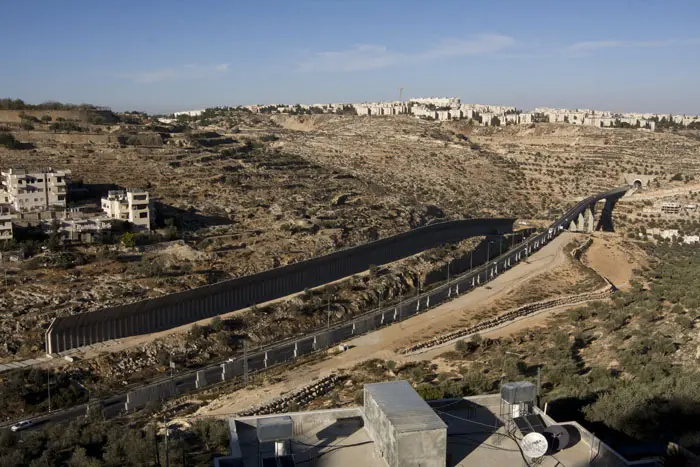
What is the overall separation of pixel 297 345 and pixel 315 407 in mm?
6718

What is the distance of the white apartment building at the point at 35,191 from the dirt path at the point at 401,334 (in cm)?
1827

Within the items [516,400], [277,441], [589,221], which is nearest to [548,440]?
[516,400]

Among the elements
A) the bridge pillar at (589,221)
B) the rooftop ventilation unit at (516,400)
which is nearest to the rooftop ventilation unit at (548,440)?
the rooftop ventilation unit at (516,400)

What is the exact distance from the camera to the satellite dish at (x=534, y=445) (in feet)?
31.1

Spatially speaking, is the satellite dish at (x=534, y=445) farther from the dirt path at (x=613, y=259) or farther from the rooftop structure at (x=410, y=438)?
the dirt path at (x=613, y=259)

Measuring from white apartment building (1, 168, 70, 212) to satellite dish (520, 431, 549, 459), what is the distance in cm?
2993

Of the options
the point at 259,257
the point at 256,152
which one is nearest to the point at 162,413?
the point at 259,257

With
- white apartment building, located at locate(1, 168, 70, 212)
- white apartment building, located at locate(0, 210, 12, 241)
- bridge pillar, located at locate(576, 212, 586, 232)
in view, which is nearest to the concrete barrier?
white apartment building, located at locate(0, 210, 12, 241)

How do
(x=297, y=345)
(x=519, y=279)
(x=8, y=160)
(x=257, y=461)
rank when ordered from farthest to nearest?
(x=8, y=160) < (x=519, y=279) < (x=297, y=345) < (x=257, y=461)

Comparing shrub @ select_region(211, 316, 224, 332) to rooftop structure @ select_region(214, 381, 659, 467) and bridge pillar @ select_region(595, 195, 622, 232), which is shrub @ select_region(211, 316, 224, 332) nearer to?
rooftop structure @ select_region(214, 381, 659, 467)

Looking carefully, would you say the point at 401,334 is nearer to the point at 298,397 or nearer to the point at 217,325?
the point at 217,325

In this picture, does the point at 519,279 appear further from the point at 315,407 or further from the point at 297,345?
the point at 315,407

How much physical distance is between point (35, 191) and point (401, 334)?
66.0ft

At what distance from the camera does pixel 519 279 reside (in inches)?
1391
